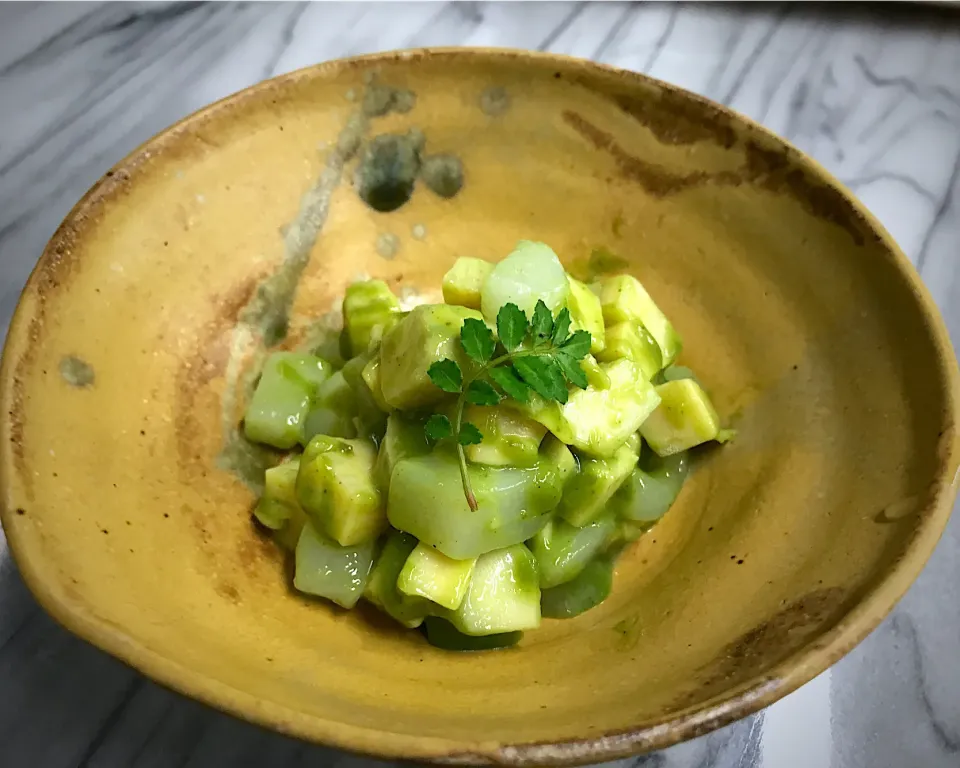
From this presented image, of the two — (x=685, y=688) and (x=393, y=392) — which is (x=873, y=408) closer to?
(x=685, y=688)

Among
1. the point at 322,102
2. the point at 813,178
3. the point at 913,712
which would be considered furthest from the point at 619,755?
the point at 322,102

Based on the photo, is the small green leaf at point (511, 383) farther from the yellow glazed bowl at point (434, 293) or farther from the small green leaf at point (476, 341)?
the yellow glazed bowl at point (434, 293)

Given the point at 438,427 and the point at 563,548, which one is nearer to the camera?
the point at 438,427

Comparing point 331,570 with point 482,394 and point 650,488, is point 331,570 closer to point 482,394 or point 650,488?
point 482,394

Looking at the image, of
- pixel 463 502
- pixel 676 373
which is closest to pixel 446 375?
pixel 463 502

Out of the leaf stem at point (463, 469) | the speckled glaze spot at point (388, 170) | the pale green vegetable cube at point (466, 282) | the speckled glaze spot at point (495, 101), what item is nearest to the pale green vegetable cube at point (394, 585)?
the leaf stem at point (463, 469)
